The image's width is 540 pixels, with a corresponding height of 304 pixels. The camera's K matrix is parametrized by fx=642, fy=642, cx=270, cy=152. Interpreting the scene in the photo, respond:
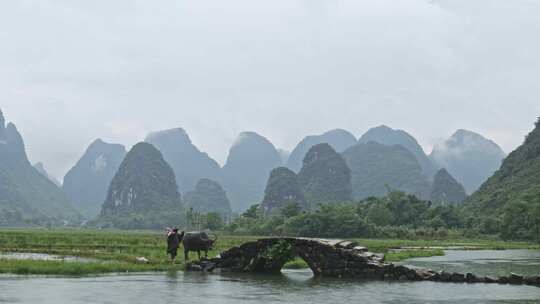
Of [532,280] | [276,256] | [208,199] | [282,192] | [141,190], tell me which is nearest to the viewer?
[532,280]

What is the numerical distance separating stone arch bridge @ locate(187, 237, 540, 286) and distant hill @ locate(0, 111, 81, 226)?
318ft

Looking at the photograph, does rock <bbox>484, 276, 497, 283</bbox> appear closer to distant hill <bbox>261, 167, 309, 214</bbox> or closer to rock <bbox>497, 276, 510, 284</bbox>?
rock <bbox>497, 276, 510, 284</bbox>

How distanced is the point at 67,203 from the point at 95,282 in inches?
5797

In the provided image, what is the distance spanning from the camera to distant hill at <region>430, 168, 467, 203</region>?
355 feet

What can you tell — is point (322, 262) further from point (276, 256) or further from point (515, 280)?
point (515, 280)

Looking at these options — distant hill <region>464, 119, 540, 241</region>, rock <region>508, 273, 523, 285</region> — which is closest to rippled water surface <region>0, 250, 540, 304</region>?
rock <region>508, 273, 523, 285</region>

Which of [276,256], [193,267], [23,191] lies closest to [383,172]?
[23,191]

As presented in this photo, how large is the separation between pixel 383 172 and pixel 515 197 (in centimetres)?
7291

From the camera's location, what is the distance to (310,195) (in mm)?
110438

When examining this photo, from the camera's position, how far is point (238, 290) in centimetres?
1352

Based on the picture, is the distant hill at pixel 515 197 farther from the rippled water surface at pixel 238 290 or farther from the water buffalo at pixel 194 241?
the rippled water surface at pixel 238 290

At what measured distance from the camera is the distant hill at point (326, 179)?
109 metres

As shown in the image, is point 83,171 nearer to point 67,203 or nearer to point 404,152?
point 67,203

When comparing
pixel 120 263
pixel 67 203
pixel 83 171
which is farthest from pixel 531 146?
pixel 83 171
